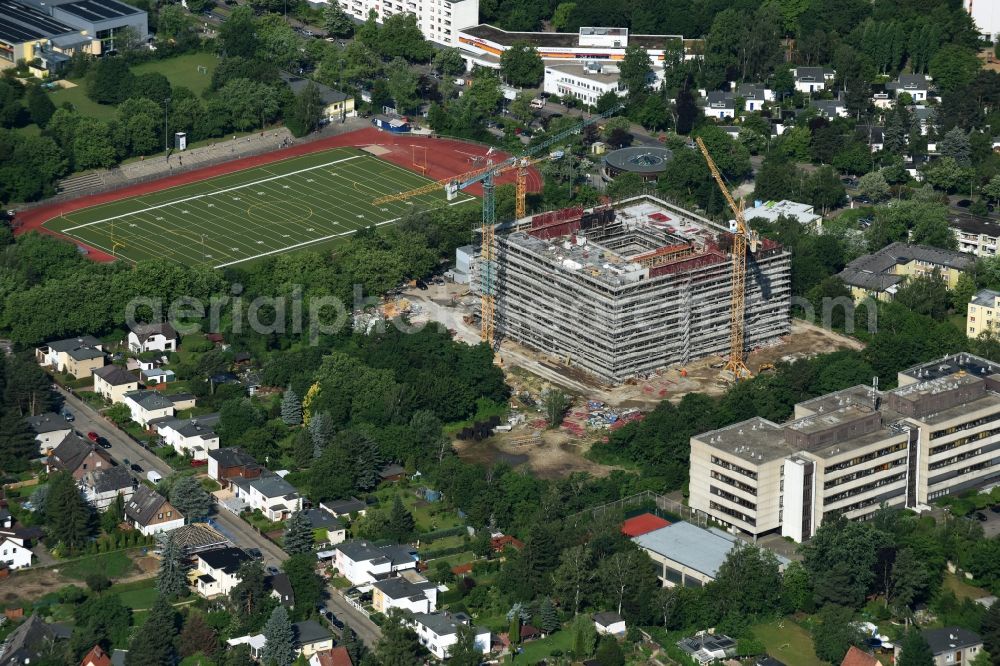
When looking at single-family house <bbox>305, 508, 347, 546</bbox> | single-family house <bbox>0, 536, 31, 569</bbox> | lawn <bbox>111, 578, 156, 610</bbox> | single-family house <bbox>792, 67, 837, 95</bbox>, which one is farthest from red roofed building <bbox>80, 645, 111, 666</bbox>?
single-family house <bbox>792, 67, 837, 95</bbox>

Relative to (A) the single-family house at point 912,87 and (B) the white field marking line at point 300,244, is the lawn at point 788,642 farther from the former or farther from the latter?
(A) the single-family house at point 912,87

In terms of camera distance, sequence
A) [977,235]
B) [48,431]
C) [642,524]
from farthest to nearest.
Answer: [977,235] → [48,431] → [642,524]

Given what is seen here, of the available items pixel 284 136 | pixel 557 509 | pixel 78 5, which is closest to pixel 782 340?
pixel 557 509

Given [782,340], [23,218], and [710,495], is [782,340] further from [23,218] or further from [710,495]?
[23,218]

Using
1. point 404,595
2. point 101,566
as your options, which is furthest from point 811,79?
point 101,566

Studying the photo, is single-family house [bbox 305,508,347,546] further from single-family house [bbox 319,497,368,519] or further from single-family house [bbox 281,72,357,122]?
single-family house [bbox 281,72,357,122]

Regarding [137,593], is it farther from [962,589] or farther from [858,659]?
[962,589]

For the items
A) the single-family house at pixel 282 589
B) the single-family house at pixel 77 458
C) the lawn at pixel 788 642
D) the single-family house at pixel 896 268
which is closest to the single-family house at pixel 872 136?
the single-family house at pixel 896 268
